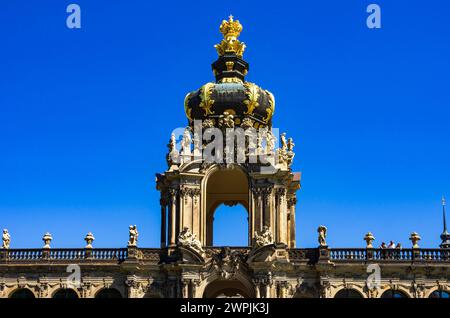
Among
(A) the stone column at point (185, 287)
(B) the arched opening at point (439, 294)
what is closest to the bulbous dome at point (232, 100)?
(A) the stone column at point (185, 287)

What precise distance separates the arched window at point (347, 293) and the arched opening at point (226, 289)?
556 cm

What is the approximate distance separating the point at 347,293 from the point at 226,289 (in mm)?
8530

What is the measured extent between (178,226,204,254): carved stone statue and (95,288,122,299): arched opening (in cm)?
521

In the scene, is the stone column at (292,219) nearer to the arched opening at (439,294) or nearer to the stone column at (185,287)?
the stone column at (185,287)

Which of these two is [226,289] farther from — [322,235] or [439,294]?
[439,294]

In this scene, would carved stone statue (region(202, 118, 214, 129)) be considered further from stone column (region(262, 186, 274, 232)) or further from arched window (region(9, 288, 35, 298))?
arched window (region(9, 288, 35, 298))

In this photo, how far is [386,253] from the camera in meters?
58.9

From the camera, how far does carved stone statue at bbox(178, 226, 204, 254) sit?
57.8m

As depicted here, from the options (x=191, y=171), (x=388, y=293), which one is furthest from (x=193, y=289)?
(x=388, y=293)

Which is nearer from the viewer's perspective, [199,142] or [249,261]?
[249,261]

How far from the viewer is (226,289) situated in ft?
206

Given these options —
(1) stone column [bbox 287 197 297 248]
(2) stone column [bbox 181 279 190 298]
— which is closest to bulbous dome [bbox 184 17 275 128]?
(1) stone column [bbox 287 197 297 248]
